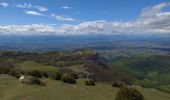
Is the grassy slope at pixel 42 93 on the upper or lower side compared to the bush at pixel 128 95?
lower

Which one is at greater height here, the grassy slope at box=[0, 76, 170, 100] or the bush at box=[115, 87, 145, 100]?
the bush at box=[115, 87, 145, 100]

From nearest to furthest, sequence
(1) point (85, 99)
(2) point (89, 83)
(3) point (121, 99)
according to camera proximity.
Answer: (3) point (121, 99), (1) point (85, 99), (2) point (89, 83)

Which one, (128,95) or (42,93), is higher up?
(128,95)

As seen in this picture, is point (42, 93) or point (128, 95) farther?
point (42, 93)

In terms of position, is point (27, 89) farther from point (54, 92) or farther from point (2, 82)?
point (2, 82)

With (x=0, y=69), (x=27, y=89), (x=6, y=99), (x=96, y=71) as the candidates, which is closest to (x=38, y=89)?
(x=27, y=89)

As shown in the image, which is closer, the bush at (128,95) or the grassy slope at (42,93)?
the bush at (128,95)

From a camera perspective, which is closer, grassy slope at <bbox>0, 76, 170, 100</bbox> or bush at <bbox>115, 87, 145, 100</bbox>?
bush at <bbox>115, 87, 145, 100</bbox>

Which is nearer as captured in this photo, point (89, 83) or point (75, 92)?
point (75, 92)

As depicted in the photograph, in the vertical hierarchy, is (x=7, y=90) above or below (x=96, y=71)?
above

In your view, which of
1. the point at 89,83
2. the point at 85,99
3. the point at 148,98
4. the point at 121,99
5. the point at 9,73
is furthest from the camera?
the point at 9,73

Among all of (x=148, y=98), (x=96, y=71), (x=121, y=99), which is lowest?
(x=96, y=71)
